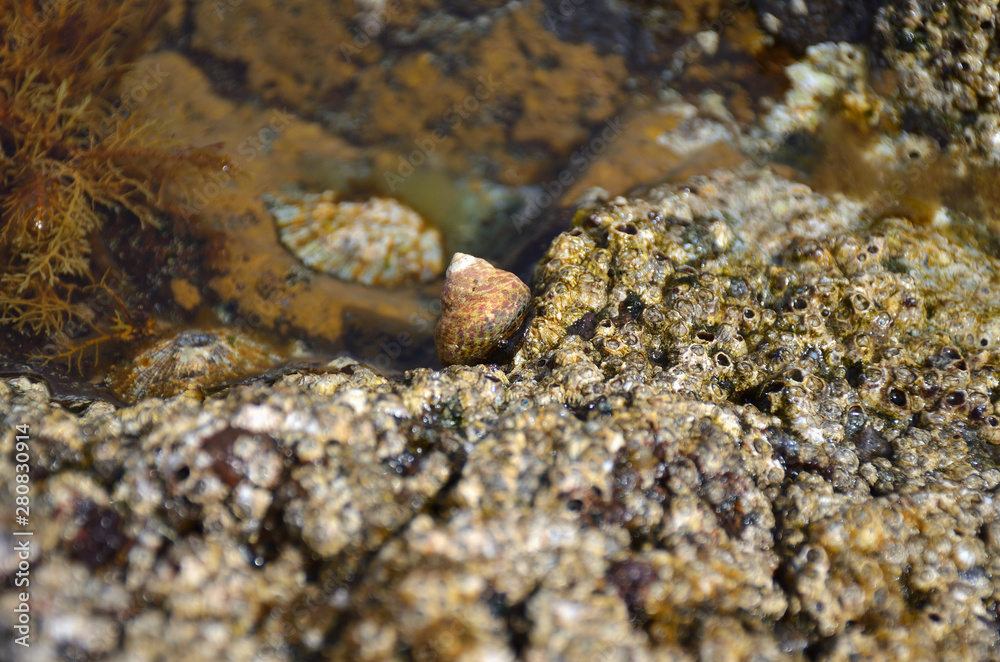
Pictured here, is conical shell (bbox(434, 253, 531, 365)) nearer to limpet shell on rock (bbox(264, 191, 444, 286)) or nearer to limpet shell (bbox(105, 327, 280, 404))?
limpet shell on rock (bbox(264, 191, 444, 286))

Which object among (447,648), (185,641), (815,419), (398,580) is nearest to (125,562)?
(185,641)

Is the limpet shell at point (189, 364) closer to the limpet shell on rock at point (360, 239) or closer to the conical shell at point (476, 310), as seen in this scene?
the limpet shell on rock at point (360, 239)

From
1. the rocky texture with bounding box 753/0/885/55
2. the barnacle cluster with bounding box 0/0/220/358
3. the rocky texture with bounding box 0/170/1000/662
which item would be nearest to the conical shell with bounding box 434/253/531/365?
the rocky texture with bounding box 0/170/1000/662

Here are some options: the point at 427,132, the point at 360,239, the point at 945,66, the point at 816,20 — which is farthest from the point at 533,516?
the point at 816,20

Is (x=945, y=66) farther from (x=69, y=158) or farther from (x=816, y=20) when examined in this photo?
(x=69, y=158)

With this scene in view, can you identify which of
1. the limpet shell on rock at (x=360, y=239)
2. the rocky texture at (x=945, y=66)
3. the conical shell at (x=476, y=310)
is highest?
the rocky texture at (x=945, y=66)

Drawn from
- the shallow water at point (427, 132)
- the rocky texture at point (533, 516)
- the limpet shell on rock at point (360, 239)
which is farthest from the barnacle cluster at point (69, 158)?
the rocky texture at point (533, 516)
